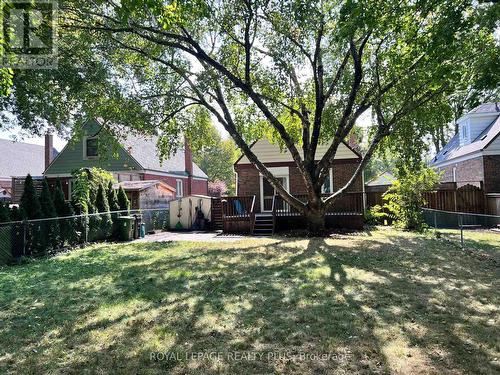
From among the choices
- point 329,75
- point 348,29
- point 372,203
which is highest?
point 329,75

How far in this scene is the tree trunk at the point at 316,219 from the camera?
13375 millimetres

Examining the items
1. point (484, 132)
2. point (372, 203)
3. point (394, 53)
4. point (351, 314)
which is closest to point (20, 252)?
point (351, 314)

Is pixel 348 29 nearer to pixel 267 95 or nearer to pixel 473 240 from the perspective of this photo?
pixel 267 95

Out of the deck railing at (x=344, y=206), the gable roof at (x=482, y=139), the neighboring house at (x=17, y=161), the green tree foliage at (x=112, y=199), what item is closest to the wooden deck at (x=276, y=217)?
the deck railing at (x=344, y=206)

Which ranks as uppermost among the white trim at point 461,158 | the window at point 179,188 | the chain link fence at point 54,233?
the white trim at point 461,158

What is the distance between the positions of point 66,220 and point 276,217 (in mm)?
8548

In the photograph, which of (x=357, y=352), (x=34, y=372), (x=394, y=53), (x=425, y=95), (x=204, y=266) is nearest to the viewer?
(x=34, y=372)

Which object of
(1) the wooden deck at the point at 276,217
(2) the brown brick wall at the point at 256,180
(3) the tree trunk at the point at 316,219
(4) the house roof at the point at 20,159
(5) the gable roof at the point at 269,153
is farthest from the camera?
(4) the house roof at the point at 20,159

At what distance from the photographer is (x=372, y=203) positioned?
18.8 metres

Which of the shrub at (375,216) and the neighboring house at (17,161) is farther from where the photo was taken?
the neighboring house at (17,161)

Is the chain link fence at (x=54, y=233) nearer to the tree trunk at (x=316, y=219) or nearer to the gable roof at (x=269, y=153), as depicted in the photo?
the gable roof at (x=269, y=153)

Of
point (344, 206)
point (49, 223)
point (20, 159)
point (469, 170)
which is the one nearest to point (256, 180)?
point (344, 206)

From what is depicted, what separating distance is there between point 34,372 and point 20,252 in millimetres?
7547

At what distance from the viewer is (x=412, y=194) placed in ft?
48.5
